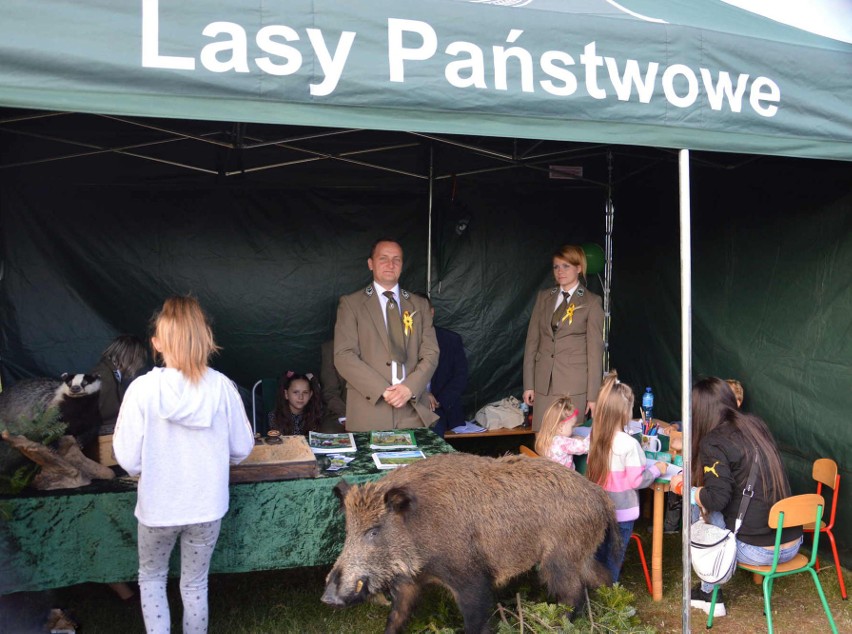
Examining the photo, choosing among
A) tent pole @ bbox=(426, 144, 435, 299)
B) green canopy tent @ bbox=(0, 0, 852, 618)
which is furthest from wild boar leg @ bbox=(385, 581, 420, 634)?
tent pole @ bbox=(426, 144, 435, 299)

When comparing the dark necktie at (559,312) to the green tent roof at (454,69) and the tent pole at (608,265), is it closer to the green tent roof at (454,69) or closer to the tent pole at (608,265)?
the tent pole at (608,265)

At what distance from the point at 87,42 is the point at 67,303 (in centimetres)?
334

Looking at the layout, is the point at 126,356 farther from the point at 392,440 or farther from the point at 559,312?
the point at 559,312

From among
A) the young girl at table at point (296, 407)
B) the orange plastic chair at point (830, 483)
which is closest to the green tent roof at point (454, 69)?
the orange plastic chair at point (830, 483)

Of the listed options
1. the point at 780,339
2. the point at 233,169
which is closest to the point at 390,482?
the point at 780,339

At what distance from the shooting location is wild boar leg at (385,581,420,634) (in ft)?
9.89

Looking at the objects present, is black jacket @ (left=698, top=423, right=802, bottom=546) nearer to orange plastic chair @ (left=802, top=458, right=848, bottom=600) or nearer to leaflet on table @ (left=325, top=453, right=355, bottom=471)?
orange plastic chair @ (left=802, top=458, right=848, bottom=600)

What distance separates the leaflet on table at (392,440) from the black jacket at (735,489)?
1394 millimetres

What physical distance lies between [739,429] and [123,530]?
272 cm

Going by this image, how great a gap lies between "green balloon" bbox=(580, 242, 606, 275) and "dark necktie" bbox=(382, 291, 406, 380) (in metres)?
2.40

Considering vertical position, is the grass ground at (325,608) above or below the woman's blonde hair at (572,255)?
below

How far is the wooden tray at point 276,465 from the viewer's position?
317cm

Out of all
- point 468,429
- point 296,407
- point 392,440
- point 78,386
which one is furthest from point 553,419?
point 78,386

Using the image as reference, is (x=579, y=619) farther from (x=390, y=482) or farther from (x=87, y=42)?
(x=87, y=42)
